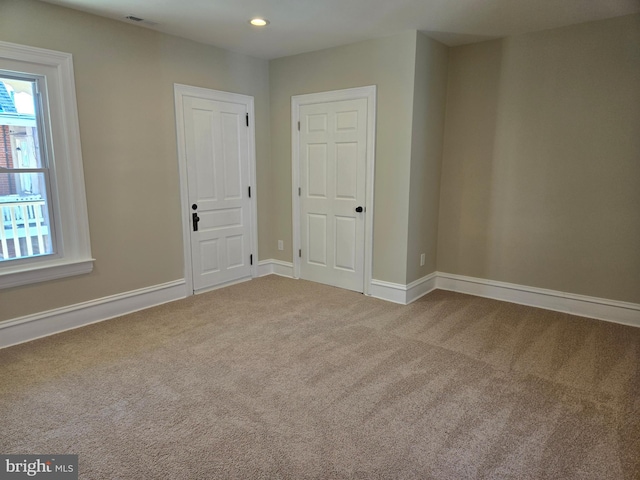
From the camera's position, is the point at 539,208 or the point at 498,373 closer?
the point at 498,373

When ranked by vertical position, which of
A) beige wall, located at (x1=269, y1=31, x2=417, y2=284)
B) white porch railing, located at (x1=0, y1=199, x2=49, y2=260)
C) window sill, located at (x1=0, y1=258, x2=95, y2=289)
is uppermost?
beige wall, located at (x1=269, y1=31, x2=417, y2=284)

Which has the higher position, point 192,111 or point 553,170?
point 192,111

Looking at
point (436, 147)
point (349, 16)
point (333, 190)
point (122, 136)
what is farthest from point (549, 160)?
point (122, 136)

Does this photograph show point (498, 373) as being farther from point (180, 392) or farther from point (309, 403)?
point (180, 392)

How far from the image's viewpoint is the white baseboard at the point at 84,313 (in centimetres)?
307

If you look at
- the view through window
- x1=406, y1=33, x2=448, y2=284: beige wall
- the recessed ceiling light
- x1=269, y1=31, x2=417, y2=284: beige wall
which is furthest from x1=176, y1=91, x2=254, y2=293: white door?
x1=406, y1=33, x2=448, y2=284: beige wall

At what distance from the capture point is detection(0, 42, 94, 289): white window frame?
2982 mm

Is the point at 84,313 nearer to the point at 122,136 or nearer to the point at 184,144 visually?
the point at 122,136

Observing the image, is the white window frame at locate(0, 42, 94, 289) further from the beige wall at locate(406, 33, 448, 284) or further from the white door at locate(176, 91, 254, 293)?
the beige wall at locate(406, 33, 448, 284)

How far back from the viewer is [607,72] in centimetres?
336

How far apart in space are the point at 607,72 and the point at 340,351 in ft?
10.5

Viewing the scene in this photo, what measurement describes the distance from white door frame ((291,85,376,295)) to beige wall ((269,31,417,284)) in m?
0.05

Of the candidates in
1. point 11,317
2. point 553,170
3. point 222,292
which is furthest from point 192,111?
point 553,170

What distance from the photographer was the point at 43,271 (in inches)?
124
